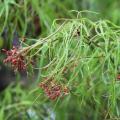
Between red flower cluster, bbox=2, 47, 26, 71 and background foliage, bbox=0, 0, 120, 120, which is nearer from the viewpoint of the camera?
red flower cluster, bbox=2, 47, 26, 71

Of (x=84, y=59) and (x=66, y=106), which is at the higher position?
(x=84, y=59)

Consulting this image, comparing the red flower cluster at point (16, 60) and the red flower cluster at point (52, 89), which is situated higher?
the red flower cluster at point (16, 60)

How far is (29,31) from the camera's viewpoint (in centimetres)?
199

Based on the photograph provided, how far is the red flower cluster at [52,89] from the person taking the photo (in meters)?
1.13

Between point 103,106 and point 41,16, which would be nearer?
point 103,106

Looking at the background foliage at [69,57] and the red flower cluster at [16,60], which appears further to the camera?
the background foliage at [69,57]

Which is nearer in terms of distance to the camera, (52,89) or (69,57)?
(52,89)

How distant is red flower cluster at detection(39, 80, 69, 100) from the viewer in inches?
44.4

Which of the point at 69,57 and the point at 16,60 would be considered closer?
the point at 16,60

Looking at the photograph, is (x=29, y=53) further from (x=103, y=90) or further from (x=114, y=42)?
(x=103, y=90)

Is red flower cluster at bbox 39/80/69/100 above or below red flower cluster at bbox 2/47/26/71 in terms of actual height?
below

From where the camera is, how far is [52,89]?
1133 millimetres

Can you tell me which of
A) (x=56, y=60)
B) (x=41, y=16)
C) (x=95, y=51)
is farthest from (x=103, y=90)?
(x=56, y=60)

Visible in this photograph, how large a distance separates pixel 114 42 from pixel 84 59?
3.1 inches
